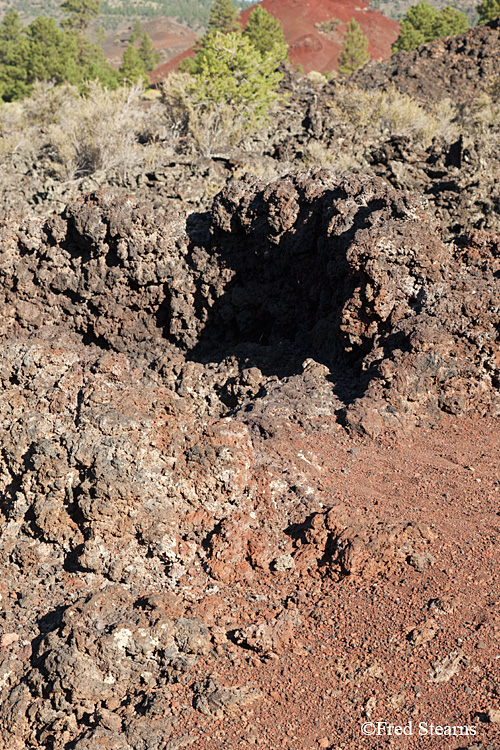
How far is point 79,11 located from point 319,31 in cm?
2327

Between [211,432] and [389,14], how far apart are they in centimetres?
10636

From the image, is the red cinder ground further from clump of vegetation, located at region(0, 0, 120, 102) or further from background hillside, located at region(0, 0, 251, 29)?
background hillside, located at region(0, 0, 251, 29)

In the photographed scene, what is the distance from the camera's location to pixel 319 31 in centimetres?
6506

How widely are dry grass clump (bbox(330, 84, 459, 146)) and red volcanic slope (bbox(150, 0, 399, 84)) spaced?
1693 inches

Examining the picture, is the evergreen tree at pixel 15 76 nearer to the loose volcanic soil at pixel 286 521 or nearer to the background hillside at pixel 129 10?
the loose volcanic soil at pixel 286 521

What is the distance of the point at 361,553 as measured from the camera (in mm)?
4340

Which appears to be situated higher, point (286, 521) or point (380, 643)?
point (380, 643)

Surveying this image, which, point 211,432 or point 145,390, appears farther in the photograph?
point 145,390

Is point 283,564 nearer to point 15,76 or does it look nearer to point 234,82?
point 234,82

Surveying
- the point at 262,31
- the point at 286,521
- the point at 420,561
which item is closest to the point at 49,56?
the point at 262,31

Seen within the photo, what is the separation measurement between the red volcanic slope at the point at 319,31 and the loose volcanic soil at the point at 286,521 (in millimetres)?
53246

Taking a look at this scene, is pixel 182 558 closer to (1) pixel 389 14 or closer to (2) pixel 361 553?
(2) pixel 361 553

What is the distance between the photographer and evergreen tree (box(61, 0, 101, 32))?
52219 mm

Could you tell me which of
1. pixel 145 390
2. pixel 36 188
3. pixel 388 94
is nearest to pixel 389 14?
pixel 388 94
